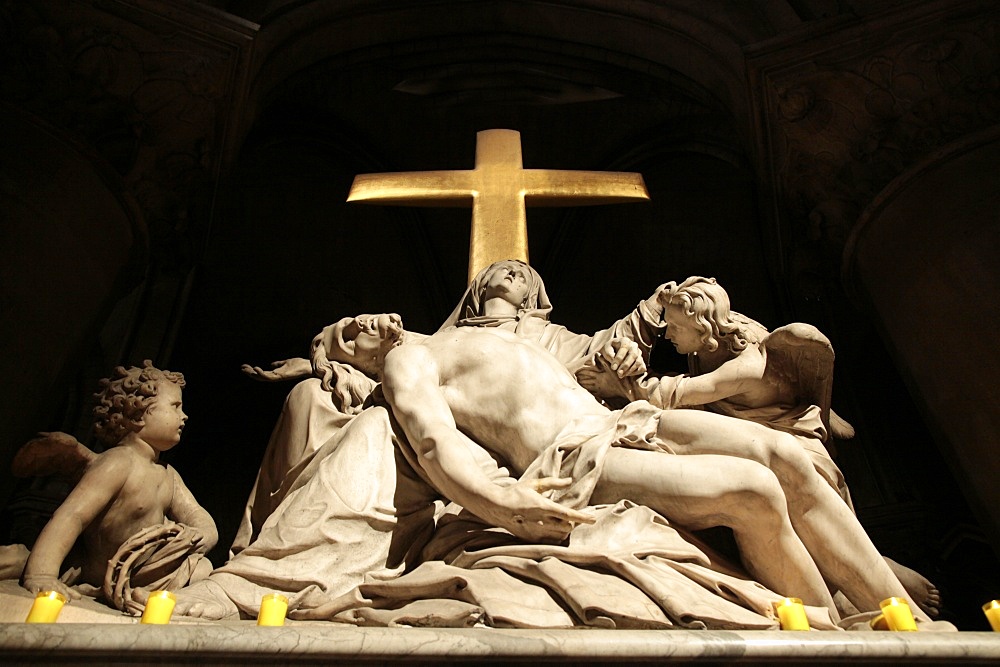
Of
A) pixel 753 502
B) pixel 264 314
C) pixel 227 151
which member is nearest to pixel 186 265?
pixel 227 151

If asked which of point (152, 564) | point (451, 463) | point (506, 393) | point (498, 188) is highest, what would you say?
point (498, 188)

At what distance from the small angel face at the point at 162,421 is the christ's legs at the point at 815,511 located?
61.2 inches

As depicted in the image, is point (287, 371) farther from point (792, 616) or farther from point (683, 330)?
point (792, 616)

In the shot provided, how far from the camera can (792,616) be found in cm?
204

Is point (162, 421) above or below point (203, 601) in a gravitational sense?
above

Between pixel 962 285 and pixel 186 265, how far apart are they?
4326 mm

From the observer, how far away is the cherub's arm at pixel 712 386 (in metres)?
3.20

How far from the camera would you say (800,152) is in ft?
18.3

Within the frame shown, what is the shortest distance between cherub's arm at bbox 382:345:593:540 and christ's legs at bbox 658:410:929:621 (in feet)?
1.53

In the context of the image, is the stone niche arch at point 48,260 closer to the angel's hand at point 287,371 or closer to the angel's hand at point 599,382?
the angel's hand at point 287,371

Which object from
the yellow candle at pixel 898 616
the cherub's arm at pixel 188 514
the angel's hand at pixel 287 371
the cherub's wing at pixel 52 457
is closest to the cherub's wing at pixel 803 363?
the yellow candle at pixel 898 616

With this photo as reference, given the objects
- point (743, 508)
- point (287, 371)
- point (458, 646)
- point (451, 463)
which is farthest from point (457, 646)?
point (287, 371)

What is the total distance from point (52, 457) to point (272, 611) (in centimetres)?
123

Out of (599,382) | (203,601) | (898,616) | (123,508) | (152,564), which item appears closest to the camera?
(898,616)
